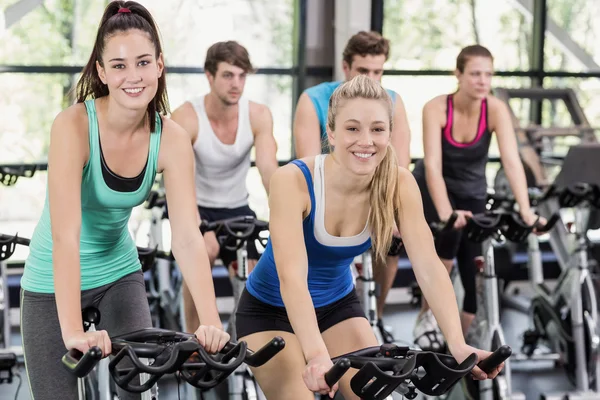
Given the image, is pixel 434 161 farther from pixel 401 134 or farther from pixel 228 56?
pixel 228 56

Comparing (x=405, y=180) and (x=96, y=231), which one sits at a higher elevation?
(x=405, y=180)

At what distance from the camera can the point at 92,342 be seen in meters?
1.89

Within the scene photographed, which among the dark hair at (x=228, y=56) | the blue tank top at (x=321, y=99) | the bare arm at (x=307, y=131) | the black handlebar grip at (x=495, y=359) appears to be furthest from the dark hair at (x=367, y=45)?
the black handlebar grip at (x=495, y=359)

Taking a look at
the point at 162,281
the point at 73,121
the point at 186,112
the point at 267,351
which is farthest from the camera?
the point at 162,281

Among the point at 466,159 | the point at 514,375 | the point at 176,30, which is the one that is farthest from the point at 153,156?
the point at 176,30

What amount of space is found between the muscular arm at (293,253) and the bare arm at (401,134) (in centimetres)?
159

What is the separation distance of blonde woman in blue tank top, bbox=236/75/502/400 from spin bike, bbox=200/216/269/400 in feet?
2.77

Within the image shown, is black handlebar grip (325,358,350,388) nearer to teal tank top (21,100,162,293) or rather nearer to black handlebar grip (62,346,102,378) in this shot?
black handlebar grip (62,346,102,378)

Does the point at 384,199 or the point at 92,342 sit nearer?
the point at 92,342

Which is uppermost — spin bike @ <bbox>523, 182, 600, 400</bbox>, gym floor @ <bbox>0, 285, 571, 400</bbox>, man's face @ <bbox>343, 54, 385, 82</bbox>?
man's face @ <bbox>343, 54, 385, 82</bbox>

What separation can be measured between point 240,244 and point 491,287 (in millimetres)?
1073

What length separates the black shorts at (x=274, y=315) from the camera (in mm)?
2451

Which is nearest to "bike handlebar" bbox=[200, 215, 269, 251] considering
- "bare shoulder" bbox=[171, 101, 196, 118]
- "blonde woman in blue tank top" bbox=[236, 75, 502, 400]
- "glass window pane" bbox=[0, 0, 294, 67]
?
"bare shoulder" bbox=[171, 101, 196, 118]

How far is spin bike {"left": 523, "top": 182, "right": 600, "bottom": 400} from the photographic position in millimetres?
4051
